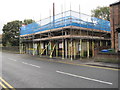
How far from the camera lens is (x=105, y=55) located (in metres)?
11.6

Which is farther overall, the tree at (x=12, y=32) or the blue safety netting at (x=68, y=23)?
the tree at (x=12, y=32)

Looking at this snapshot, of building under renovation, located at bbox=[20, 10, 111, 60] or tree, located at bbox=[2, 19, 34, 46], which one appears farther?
tree, located at bbox=[2, 19, 34, 46]

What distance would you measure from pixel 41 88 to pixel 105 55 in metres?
8.98

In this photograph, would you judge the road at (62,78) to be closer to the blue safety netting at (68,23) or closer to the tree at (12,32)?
the blue safety netting at (68,23)

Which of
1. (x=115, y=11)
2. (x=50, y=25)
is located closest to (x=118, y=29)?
(x=115, y=11)

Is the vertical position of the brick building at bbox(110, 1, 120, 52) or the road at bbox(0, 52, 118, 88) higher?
the brick building at bbox(110, 1, 120, 52)

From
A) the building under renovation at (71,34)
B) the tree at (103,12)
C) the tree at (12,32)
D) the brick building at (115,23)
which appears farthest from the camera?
the tree at (12,32)

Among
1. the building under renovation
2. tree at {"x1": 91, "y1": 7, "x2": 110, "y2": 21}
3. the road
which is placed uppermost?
tree at {"x1": 91, "y1": 7, "x2": 110, "y2": 21}

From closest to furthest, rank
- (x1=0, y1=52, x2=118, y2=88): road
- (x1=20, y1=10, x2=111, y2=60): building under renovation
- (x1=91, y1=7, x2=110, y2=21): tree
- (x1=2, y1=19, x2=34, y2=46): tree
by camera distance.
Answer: (x1=0, y1=52, x2=118, y2=88): road < (x1=20, y1=10, x2=111, y2=60): building under renovation < (x1=91, y1=7, x2=110, y2=21): tree < (x1=2, y1=19, x2=34, y2=46): tree

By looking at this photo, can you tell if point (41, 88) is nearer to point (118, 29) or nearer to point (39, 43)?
point (118, 29)

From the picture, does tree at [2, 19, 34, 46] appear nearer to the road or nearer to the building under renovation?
the building under renovation

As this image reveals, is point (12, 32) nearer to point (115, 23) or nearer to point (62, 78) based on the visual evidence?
point (115, 23)

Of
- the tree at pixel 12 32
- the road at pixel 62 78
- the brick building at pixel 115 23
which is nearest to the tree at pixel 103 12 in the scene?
the brick building at pixel 115 23

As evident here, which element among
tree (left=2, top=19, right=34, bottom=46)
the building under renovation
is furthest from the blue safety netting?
tree (left=2, top=19, right=34, bottom=46)
